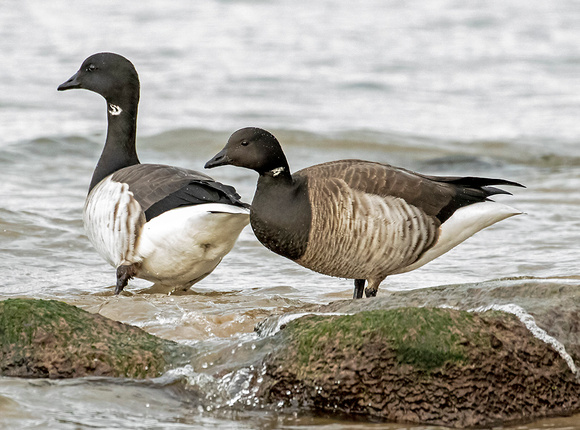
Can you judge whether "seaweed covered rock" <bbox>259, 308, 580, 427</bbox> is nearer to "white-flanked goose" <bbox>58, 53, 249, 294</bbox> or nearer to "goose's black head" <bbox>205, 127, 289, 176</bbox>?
"goose's black head" <bbox>205, 127, 289, 176</bbox>

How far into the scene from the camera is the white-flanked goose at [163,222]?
21.5 ft

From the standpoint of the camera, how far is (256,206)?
609 centimetres

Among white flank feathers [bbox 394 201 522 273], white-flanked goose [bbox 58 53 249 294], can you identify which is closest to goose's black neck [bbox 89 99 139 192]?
white-flanked goose [bbox 58 53 249 294]

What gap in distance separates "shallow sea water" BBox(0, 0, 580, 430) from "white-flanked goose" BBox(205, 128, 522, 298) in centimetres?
66

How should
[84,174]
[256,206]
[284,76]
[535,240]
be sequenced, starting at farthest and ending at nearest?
1. [284,76]
2. [84,174]
3. [535,240]
4. [256,206]

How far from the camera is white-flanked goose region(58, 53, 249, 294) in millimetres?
6543

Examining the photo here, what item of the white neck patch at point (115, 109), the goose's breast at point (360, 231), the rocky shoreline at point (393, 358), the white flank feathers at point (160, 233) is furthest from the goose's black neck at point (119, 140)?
the rocky shoreline at point (393, 358)

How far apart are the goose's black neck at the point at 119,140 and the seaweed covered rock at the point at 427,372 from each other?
4.19 meters

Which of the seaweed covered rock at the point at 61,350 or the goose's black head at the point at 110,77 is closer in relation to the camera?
the seaweed covered rock at the point at 61,350

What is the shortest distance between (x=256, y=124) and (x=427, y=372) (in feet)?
43.2

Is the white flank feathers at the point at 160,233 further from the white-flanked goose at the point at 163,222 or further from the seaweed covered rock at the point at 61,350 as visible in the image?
the seaweed covered rock at the point at 61,350

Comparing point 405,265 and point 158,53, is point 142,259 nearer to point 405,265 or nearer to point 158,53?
point 405,265

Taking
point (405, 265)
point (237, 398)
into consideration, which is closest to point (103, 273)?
point (405, 265)

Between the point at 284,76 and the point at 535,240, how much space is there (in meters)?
12.7
